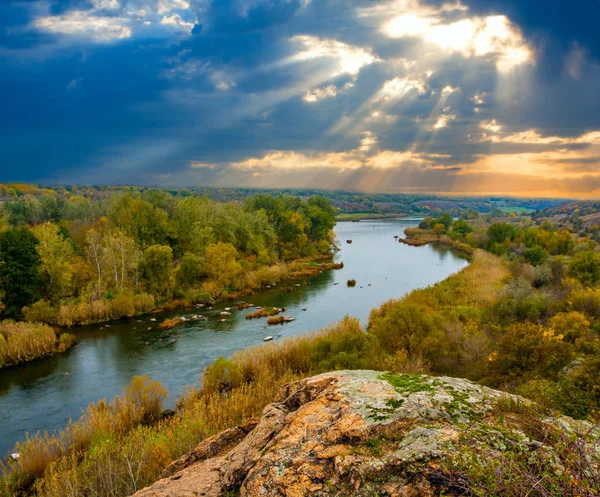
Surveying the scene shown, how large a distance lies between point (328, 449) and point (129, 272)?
4650 centimetres

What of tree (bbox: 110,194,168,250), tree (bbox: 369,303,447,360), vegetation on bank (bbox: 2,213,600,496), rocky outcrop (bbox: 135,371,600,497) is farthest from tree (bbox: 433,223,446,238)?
rocky outcrop (bbox: 135,371,600,497)

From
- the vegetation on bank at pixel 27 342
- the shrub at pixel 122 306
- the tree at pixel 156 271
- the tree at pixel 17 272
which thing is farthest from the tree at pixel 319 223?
the vegetation on bank at pixel 27 342

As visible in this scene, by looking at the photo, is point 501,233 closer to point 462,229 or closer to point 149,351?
point 462,229

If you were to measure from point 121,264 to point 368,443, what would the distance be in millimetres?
46322

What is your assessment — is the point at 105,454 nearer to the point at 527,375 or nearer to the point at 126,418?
the point at 126,418

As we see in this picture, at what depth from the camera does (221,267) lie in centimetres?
5169

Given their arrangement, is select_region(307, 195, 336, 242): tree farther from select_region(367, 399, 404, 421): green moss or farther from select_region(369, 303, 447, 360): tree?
select_region(367, 399, 404, 421): green moss

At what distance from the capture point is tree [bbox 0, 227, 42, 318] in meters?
35.9

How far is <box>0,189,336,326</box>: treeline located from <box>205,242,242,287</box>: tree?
14cm

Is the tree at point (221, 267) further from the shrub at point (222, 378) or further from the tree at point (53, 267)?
the shrub at point (222, 378)

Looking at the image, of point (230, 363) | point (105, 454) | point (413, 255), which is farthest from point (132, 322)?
point (413, 255)

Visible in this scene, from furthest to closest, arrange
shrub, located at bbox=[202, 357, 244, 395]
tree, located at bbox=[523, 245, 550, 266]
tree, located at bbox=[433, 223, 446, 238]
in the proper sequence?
tree, located at bbox=[433, 223, 446, 238], tree, located at bbox=[523, 245, 550, 266], shrub, located at bbox=[202, 357, 244, 395]

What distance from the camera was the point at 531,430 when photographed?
461cm

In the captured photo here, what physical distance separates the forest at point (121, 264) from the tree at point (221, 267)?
15 cm
